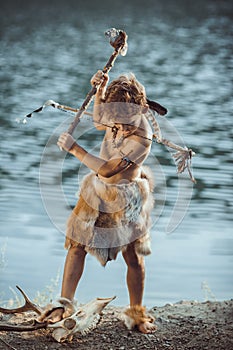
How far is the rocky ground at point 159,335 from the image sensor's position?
5.32 ft

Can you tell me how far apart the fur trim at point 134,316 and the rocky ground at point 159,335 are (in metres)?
0.02

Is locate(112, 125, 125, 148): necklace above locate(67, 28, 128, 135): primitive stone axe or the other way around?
the other way around

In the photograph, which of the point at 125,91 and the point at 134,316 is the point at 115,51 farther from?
the point at 134,316

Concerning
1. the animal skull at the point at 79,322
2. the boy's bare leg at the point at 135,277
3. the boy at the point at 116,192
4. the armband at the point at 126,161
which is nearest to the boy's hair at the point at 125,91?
the boy at the point at 116,192

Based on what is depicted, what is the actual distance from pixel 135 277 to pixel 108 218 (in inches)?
6.8

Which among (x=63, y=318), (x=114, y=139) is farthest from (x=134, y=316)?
(x=114, y=139)

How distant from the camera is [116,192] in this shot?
163cm

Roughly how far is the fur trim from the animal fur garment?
0.15 m

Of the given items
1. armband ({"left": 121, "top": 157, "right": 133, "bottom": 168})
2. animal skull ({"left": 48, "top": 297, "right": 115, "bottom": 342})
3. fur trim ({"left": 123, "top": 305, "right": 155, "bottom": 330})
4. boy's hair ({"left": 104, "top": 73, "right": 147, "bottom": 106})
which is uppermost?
boy's hair ({"left": 104, "top": 73, "right": 147, "bottom": 106})

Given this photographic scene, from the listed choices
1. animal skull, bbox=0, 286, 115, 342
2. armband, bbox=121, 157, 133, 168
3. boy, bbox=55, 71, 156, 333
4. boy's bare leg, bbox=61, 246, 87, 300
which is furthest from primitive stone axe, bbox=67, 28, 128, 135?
animal skull, bbox=0, 286, 115, 342

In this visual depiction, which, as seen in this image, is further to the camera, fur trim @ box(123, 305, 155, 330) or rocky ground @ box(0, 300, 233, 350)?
fur trim @ box(123, 305, 155, 330)

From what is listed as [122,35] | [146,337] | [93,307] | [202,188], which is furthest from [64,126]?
[202,188]

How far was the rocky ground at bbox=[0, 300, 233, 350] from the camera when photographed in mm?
1621

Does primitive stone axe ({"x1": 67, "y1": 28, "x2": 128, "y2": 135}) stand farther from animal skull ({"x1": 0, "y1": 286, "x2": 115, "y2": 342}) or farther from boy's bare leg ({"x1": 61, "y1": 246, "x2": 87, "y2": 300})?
animal skull ({"x1": 0, "y1": 286, "x2": 115, "y2": 342})
